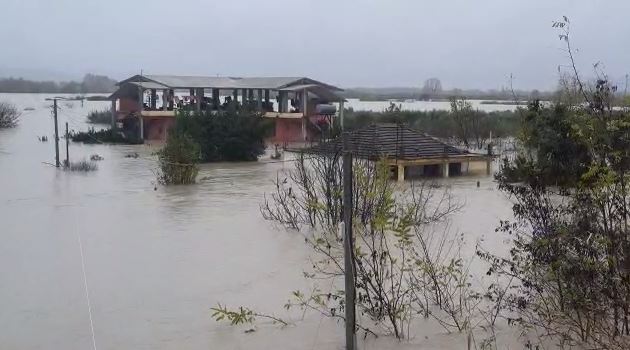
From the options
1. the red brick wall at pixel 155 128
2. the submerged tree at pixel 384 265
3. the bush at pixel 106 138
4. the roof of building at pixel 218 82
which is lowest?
the submerged tree at pixel 384 265

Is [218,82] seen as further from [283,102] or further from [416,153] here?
[416,153]

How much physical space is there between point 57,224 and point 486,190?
987 centimetres

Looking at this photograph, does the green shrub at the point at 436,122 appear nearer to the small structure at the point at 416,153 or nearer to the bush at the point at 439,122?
the bush at the point at 439,122

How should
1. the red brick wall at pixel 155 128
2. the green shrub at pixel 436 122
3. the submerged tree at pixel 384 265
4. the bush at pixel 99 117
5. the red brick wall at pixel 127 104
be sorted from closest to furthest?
the submerged tree at pixel 384 265, the green shrub at pixel 436 122, the red brick wall at pixel 155 128, the red brick wall at pixel 127 104, the bush at pixel 99 117

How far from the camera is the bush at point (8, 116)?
146ft

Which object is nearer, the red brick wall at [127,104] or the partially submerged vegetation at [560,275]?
the partially submerged vegetation at [560,275]

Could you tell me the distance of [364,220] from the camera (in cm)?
959

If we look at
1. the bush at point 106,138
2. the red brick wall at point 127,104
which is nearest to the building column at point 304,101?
the bush at point 106,138

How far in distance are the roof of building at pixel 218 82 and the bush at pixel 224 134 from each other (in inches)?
280

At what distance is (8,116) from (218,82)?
1696 centimetres

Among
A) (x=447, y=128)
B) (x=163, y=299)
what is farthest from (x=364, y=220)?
(x=447, y=128)

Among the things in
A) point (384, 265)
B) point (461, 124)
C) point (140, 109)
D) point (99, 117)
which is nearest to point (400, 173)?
point (384, 265)

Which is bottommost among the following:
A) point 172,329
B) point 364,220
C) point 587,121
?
point 172,329

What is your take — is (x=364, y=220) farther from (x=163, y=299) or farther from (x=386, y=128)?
(x=386, y=128)
